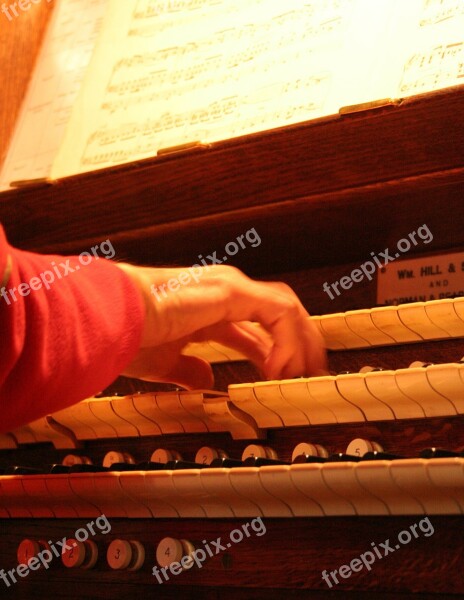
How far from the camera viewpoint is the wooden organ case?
3.13 ft

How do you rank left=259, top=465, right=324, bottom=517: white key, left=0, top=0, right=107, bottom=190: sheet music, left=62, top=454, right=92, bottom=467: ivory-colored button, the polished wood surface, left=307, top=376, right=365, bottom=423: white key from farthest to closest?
1. the polished wood surface
2. left=0, top=0, right=107, bottom=190: sheet music
3. left=62, top=454, right=92, bottom=467: ivory-colored button
4. left=307, top=376, right=365, bottom=423: white key
5. left=259, top=465, right=324, bottom=517: white key

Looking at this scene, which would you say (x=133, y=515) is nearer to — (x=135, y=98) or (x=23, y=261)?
(x=23, y=261)

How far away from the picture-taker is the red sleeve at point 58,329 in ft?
2.84

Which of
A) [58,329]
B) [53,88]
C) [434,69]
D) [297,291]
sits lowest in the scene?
[58,329]

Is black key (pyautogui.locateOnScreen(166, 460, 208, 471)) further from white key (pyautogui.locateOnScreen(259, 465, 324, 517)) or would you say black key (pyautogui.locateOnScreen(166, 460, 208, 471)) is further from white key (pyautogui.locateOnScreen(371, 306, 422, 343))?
white key (pyautogui.locateOnScreen(371, 306, 422, 343))

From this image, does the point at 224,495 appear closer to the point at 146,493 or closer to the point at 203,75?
the point at 146,493

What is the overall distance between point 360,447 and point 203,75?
2.84ft

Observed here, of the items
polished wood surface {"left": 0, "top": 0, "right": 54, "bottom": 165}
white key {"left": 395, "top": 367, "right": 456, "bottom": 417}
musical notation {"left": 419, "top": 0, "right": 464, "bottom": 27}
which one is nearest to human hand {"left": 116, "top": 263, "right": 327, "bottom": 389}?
white key {"left": 395, "top": 367, "right": 456, "bottom": 417}

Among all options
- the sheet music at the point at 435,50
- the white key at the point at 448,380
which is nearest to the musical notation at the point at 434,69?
the sheet music at the point at 435,50

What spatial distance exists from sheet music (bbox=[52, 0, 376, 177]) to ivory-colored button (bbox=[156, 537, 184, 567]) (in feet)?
2.10

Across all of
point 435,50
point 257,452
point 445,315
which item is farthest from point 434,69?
point 257,452

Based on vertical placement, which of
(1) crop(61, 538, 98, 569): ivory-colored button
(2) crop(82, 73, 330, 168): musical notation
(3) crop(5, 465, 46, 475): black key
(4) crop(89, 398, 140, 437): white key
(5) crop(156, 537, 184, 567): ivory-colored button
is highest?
(2) crop(82, 73, 330, 168): musical notation

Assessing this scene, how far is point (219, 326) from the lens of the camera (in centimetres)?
128

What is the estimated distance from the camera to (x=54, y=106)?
6.11 ft
